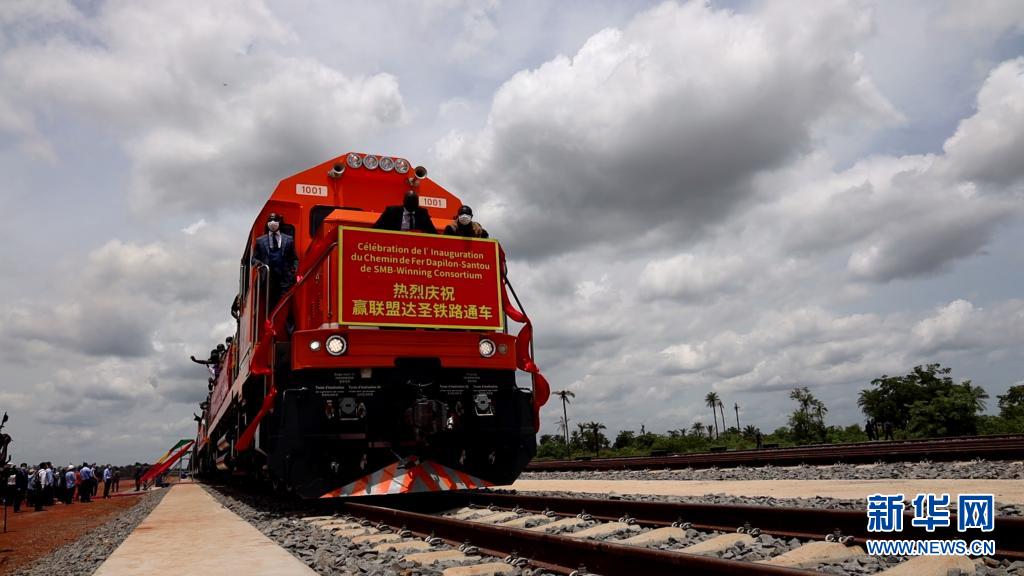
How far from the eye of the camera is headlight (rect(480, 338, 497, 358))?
798 cm

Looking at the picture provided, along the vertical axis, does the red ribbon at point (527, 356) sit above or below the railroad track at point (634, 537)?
above

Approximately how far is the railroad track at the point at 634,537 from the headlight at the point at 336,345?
1725mm

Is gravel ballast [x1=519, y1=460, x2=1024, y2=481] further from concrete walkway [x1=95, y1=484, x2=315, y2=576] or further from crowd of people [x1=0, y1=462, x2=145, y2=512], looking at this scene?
crowd of people [x1=0, y1=462, x2=145, y2=512]

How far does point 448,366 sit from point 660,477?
6357 millimetres

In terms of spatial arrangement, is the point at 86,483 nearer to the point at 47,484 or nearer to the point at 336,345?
the point at 47,484

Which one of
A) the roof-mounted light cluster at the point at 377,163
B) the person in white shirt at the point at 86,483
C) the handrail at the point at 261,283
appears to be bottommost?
the person in white shirt at the point at 86,483

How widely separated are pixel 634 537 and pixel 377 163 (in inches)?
252

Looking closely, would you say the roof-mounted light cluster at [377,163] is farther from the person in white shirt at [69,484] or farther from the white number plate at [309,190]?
the person in white shirt at [69,484]

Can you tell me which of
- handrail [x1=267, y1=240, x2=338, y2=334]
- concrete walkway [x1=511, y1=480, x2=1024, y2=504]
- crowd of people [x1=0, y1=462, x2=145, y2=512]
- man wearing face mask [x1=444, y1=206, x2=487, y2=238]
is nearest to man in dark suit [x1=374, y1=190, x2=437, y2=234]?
man wearing face mask [x1=444, y1=206, x2=487, y2=238]

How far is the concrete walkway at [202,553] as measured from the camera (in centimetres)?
485

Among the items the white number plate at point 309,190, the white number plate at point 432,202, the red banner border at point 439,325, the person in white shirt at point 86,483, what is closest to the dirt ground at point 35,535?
the red banner border at point 439,325

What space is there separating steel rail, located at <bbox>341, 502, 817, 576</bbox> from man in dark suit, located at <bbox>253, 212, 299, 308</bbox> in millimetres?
4038

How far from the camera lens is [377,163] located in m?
9.52

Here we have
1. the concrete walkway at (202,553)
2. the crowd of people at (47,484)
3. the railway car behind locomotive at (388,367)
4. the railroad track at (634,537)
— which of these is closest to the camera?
the railroad track at (634,537)
